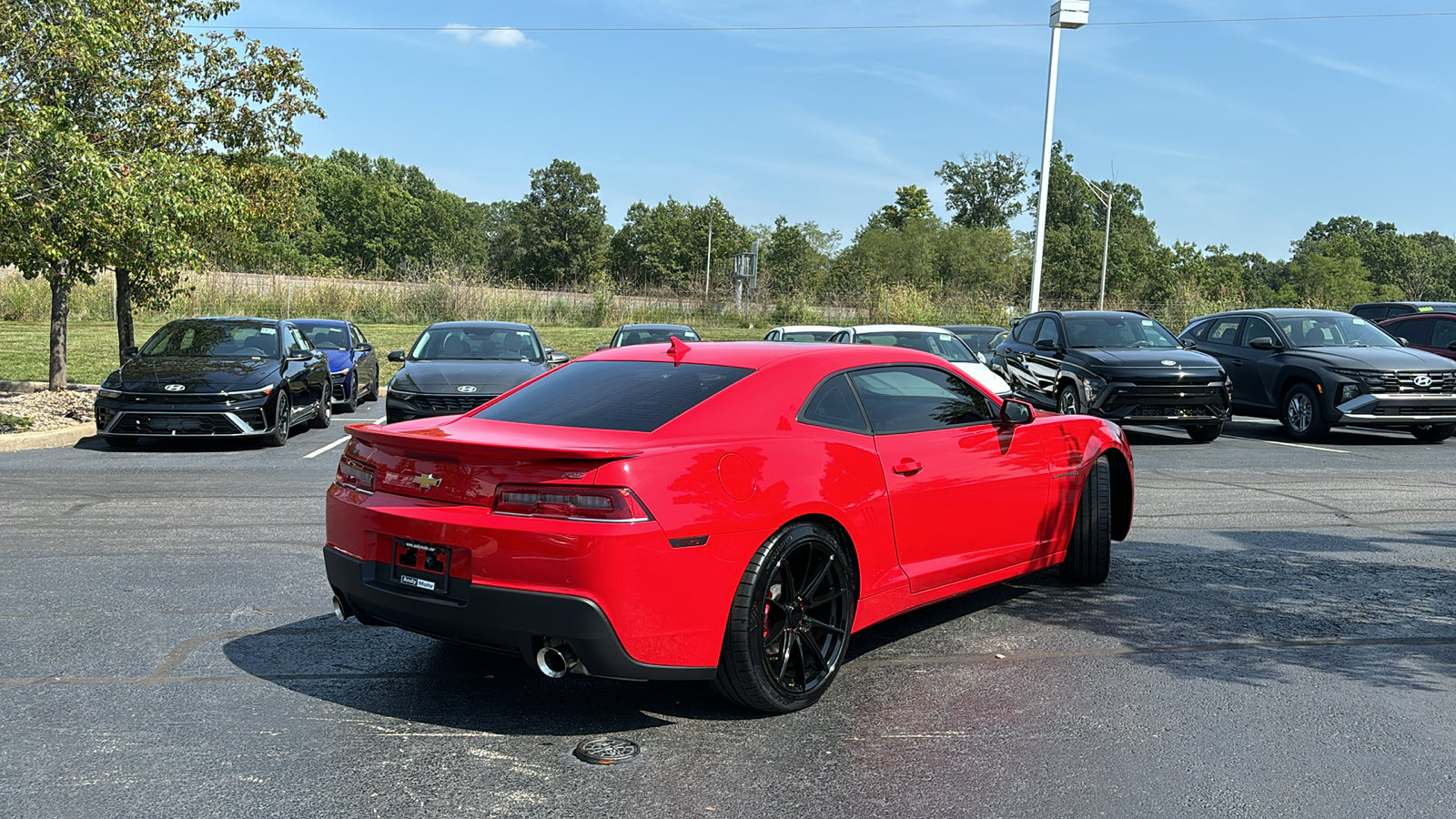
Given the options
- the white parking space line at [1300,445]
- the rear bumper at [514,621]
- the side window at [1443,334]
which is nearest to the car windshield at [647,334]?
the white parking space line at [1300,445]

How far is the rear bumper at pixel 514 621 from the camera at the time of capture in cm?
389

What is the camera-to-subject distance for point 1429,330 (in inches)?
717

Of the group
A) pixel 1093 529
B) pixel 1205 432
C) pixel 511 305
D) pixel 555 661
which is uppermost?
pixel 511 305

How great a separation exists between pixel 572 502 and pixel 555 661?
55 centimetres

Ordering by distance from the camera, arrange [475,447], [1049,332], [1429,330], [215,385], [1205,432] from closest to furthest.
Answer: [475,447] → [215,385] → [1205,432] → [1049,332] → [1429,330]

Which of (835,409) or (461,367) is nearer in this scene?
(835,409)

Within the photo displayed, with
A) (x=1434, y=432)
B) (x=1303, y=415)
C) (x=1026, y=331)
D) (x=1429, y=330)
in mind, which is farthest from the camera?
(x=1429, y=330)

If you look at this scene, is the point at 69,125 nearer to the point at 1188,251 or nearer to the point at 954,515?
the point at 954,515

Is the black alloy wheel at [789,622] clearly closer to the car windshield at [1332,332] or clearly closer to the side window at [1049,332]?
the side window at [1049,332]

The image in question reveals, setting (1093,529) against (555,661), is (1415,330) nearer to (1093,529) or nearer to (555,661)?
(1093,529)

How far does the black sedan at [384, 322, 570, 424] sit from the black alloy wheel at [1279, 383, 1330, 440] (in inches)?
375

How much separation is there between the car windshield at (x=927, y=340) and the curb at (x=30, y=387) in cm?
1236

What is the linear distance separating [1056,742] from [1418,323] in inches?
692

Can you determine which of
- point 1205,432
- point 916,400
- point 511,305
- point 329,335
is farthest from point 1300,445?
point 511,305
